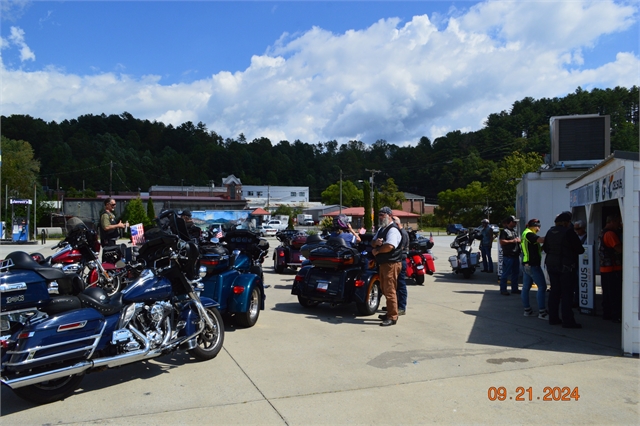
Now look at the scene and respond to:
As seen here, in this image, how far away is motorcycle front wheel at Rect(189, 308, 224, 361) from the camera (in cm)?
603

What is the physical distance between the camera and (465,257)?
49.0 ft

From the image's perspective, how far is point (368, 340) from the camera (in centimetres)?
734

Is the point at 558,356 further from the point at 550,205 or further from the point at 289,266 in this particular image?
the point at 289,266

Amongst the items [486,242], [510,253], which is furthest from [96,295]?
[486,242]

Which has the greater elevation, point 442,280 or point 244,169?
point 244,169

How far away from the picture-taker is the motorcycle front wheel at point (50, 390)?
4629 millimetres

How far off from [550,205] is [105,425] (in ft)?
39.2

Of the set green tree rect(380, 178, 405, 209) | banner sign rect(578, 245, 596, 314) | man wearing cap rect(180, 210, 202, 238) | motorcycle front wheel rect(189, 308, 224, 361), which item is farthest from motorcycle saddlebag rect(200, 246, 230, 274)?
green tree rect(380, 178, 405, 209)

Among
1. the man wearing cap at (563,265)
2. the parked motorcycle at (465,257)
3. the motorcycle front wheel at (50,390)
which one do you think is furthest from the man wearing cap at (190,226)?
the parked motorcycle at (465,257)

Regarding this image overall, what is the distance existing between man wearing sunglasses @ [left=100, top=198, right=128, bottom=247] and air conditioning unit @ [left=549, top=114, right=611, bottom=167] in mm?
10856

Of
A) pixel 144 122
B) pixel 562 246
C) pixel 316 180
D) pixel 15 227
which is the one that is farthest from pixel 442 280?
pixel 144 122

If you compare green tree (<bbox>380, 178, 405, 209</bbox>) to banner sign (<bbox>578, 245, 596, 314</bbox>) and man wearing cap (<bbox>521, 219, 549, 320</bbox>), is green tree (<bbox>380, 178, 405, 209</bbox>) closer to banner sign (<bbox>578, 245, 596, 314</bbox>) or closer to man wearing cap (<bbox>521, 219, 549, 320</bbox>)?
banner sign (<bbox>578, 245, 596, 314</bbox>)

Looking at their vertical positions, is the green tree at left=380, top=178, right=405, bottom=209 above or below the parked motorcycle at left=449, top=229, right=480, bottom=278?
above

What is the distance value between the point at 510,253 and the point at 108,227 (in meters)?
8.81
